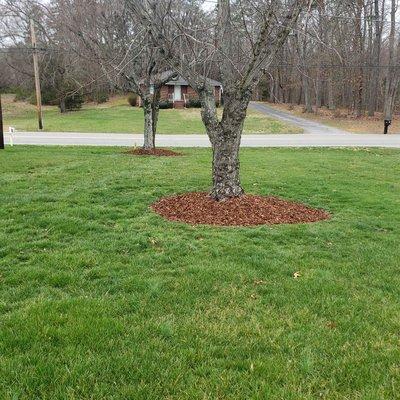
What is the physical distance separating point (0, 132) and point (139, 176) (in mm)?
7196

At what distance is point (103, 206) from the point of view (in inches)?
270

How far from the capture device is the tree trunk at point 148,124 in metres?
14.4

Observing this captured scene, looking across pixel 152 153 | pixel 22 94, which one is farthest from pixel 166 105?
pixel 152 153

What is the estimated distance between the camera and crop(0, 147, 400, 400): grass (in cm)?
259

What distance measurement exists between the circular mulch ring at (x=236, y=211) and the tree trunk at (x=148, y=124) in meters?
7.70

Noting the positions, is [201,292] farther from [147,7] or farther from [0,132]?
[0,132]

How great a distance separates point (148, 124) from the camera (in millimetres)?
14781

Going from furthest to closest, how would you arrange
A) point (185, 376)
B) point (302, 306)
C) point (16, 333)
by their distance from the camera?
point (302, 306) → point (16, 333) → point (185, 376)

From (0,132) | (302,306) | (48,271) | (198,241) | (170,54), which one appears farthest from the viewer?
(0,132)

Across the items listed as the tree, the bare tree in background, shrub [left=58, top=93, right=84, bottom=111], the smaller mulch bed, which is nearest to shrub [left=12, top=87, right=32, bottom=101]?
shrub [left=58, top=93, right=84, bottom=111]

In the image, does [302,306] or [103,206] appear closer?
[302,306]

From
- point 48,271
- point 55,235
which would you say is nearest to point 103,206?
point 55,235

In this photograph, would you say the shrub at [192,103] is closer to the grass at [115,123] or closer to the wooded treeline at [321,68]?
the grass at [115,123]

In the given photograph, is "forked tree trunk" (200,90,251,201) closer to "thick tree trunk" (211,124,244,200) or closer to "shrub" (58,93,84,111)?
"thick tree trunk" (211,124,244,200)
